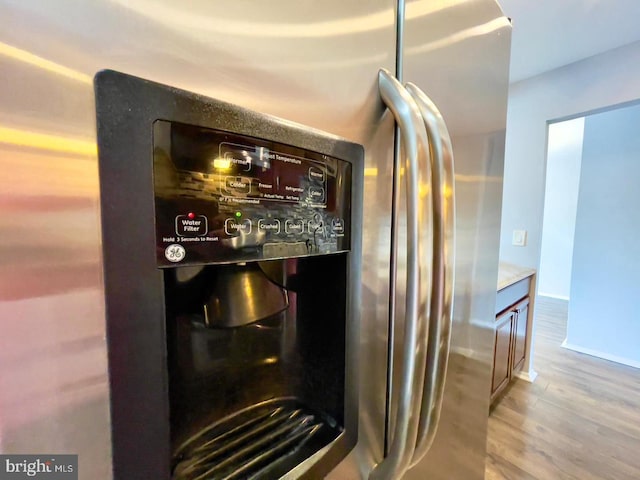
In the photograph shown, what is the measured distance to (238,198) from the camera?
301 millimetres

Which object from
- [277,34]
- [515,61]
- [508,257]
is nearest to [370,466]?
[277,34]

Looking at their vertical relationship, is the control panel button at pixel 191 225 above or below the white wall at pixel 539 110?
below

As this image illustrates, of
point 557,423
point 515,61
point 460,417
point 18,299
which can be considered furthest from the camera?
point 515,61

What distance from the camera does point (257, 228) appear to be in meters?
0.32

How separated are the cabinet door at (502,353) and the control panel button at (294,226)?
5.50 ft

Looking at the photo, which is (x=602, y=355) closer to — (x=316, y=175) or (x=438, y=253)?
(x=438, y=253)

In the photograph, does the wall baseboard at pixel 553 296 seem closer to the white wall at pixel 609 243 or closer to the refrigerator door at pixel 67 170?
the white wall at pixel 609 243

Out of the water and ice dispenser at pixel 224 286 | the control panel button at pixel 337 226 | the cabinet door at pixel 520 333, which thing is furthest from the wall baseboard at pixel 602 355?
the control panel button at pixel 337 226

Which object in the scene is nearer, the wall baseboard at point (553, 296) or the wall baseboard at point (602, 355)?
the wall baseboard at point (602, 355)

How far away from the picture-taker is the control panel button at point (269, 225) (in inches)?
12.6

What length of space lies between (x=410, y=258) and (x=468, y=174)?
42 cm

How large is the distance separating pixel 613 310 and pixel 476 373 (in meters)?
2.68

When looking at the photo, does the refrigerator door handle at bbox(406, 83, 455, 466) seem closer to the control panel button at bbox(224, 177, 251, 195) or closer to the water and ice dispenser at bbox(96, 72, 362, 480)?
the water and ice dispenser at bbox(96, 72, 362, 480)

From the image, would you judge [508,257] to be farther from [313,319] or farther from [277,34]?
[277,34]
